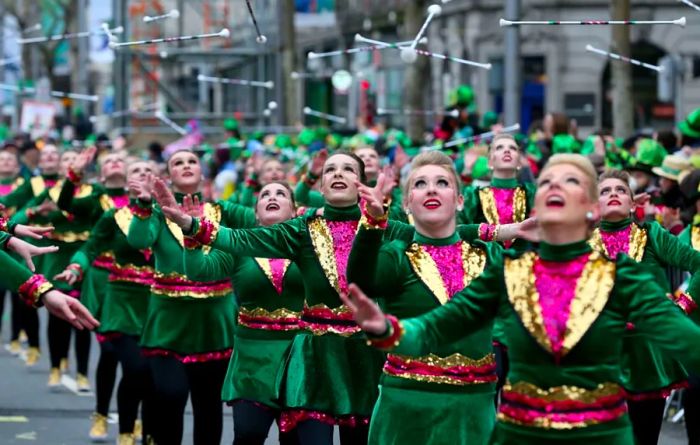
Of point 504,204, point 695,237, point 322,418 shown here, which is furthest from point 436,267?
point 504,204

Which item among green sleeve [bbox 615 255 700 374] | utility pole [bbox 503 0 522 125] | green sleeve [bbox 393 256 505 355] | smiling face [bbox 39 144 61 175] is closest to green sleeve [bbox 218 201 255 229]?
green sleeve [bbox 393 256 505 355]

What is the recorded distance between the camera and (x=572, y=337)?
589cm

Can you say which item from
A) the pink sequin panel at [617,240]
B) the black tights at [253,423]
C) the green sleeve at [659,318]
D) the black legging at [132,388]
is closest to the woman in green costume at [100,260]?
the black legging at [132,388]

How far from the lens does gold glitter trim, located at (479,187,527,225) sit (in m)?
11.1

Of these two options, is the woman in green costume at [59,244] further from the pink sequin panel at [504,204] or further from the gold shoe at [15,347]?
the pink sequin panel at [504,204]

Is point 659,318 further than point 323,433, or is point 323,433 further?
point 323,433

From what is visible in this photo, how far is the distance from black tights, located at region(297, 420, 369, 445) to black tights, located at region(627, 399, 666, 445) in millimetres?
1559

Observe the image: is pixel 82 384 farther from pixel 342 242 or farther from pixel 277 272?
pixel 342 242

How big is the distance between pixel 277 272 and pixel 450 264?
203cm

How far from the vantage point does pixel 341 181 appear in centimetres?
822

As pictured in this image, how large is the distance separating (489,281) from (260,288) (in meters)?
3.15

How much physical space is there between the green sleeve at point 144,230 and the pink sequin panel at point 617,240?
8.53 ft

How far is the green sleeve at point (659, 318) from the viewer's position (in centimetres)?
586

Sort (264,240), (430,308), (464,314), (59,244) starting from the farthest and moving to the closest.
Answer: (59,244) < (264,240) < (430,308) < (464,314)
